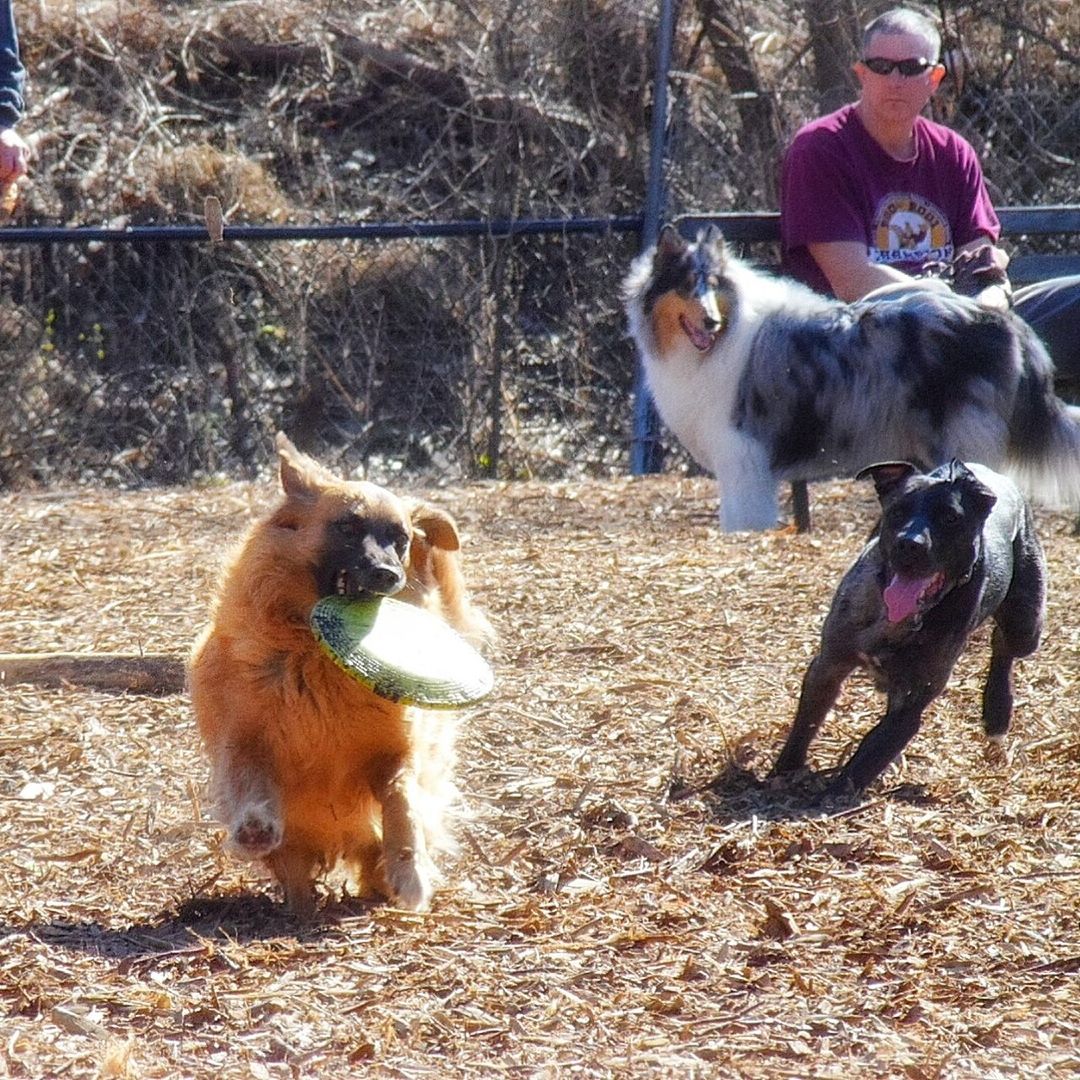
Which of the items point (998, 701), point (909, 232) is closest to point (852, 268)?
point (909, 232)

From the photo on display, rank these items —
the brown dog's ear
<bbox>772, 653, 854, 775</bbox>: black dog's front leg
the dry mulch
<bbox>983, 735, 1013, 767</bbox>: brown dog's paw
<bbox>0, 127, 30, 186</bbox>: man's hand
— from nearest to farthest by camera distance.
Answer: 1. the dry mulch
2. the brown dog's ear
3. <bbox>772, 653, 854, 775</bbox>: black dog's front leg
4. <bbox>983, 735, 1013, 767</bbox>: brown dog's paw
5. <bbox>0, 127, 30, 186</bbox>: man's hand

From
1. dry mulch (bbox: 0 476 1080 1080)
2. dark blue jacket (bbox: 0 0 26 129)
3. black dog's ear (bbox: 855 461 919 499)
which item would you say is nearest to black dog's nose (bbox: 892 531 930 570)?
black dog's ear (bbox: 855 461 919 499)

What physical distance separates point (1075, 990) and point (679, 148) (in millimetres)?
8462

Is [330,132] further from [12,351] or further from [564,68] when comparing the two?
[12,351]

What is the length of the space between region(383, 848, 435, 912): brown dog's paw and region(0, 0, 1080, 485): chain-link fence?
6.72 meters

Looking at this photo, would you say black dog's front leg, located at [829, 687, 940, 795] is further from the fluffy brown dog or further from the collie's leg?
the collie's leg

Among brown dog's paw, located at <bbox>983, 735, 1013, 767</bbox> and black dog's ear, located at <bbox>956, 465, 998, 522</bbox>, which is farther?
brown dog's paw, located at <bbox>983, 735, 1013, 767</bbox>

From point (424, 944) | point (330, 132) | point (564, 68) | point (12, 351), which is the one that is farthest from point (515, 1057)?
point (330, 132)

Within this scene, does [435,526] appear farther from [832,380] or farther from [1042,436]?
[1042,436]

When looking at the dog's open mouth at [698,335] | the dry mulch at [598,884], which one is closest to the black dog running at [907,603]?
the dry mulch at [598,884]

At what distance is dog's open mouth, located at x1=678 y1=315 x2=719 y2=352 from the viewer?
8.52 meters

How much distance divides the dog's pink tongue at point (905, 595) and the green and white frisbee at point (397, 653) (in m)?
1.15

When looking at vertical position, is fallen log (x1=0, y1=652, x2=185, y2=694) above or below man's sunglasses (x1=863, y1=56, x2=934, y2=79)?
below

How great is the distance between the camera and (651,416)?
10.7 meters
